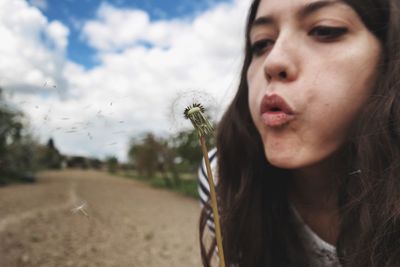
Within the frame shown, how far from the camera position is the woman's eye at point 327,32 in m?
1.27

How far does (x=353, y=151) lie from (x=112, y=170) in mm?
63983

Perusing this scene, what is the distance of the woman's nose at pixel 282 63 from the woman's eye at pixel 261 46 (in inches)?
8.9

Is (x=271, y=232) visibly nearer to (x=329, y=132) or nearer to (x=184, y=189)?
(x=329, y=132)

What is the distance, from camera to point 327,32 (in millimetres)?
1274

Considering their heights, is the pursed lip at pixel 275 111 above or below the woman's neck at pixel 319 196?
above

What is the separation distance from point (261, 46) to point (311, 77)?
38 cm

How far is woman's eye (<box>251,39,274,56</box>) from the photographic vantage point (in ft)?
4.76

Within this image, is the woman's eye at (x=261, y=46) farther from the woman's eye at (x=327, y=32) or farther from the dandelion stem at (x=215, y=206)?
the dandelion stem at (x=215, y=206)

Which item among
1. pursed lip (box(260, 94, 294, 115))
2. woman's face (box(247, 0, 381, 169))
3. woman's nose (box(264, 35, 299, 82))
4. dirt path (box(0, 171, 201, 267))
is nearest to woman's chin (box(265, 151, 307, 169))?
woman's face (box(247, 0, 381, 169))

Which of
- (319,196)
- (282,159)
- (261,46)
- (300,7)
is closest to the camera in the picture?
(282,159)

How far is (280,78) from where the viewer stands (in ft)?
3.83

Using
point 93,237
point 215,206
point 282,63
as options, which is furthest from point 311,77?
point 93,237

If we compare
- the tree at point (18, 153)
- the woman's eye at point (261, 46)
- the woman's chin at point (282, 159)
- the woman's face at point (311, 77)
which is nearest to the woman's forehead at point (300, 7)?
the woman's face at point (311, 77)

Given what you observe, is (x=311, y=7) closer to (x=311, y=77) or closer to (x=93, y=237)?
(x=311, y=77)
